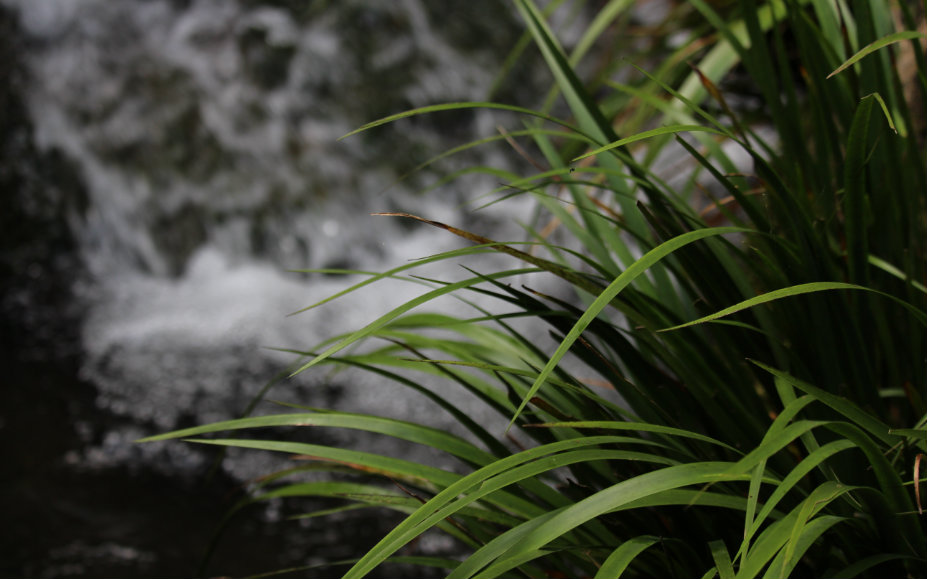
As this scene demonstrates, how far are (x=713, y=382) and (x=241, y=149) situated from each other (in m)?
3.41

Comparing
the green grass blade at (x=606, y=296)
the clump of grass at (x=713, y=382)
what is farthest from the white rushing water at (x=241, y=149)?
the green grass blade at (x=606, y=296)

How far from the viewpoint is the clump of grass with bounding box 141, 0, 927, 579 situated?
2.42 feet

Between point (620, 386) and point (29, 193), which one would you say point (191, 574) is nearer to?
point (620, 386)

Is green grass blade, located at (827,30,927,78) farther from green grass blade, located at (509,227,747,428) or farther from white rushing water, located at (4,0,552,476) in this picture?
white rushing water, located at (4,0,552,476)

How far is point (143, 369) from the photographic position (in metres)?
2.73

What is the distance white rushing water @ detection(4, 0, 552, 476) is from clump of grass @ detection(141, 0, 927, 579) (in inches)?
86.0

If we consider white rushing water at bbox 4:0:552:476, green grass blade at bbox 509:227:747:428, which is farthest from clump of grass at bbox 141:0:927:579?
white rushing water at bbox 4:0:552:476

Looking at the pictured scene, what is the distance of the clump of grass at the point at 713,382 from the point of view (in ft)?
2.42

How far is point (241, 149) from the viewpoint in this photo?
3.93 m

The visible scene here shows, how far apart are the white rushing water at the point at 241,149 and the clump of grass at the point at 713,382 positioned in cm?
218

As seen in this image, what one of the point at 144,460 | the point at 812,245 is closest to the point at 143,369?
the point at 144,460

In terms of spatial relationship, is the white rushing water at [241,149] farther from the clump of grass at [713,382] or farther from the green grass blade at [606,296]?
the green grass blade at [606,296]

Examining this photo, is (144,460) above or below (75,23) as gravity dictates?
below

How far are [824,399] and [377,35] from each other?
3.96 meters
